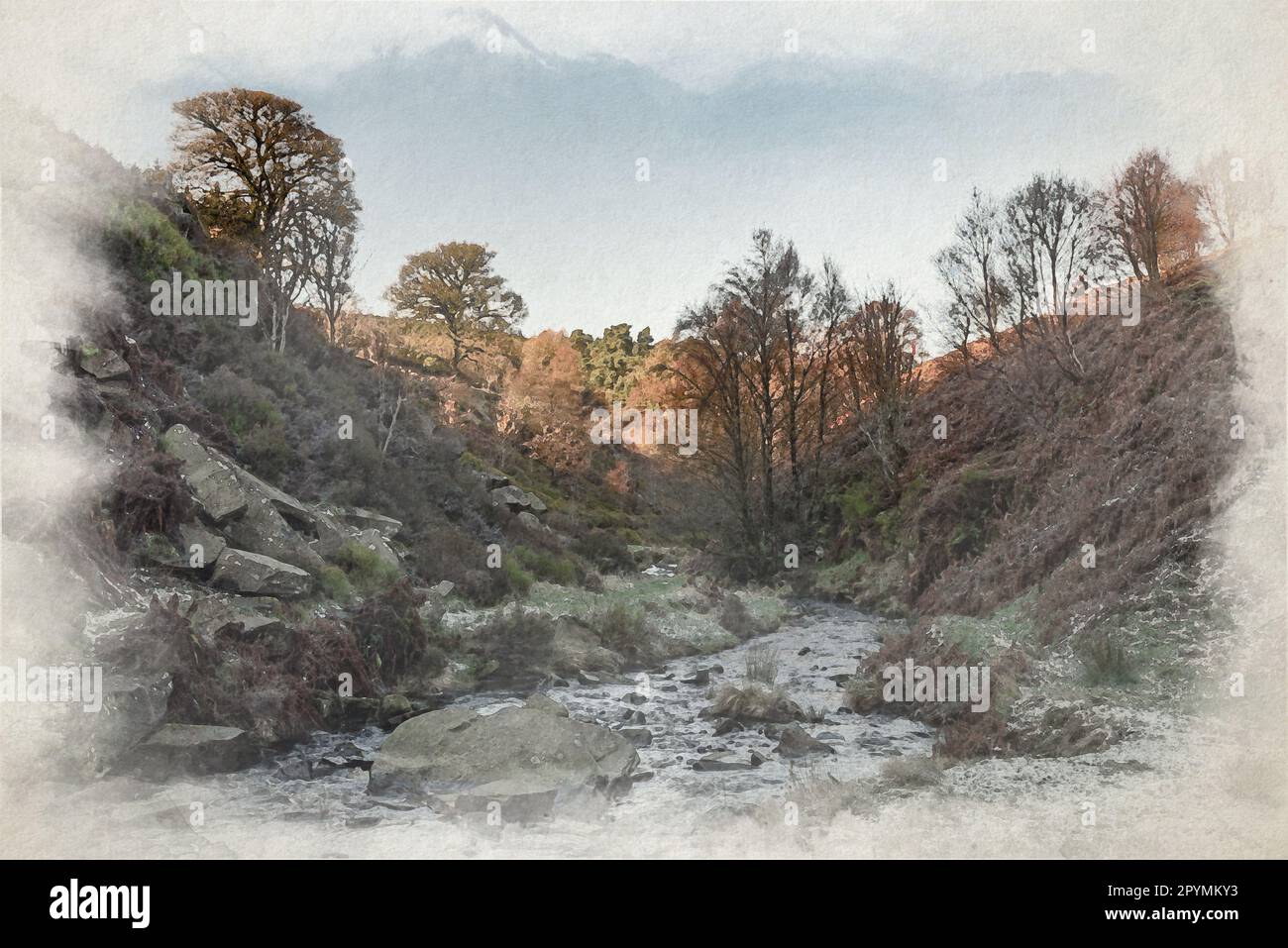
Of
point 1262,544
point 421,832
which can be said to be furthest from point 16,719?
point 1262,544

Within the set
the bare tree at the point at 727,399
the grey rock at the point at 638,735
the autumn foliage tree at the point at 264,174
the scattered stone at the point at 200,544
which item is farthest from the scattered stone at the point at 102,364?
the bare tree at the point at 727,399

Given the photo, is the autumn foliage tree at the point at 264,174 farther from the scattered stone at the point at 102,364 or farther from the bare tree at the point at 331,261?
the scattered stone at the point at 102,364

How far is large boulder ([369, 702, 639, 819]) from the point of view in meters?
6.35

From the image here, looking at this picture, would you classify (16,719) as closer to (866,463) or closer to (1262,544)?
(1262,544)

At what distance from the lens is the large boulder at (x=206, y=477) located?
10992 millimetres

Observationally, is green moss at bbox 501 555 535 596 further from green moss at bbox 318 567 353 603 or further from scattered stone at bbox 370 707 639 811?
scattered stone at bbox 370 707 639 811

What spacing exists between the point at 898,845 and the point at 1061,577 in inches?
272

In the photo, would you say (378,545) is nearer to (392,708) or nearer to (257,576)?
(257,576)

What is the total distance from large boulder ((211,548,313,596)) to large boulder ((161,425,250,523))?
0.66m

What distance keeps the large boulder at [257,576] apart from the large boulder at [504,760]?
13.4 feet

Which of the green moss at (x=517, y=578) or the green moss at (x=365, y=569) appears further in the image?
the green moss at (x=517, y=578)

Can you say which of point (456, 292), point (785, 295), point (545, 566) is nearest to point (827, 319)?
point (785, 295)

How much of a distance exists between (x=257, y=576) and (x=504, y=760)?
5.47 metres
